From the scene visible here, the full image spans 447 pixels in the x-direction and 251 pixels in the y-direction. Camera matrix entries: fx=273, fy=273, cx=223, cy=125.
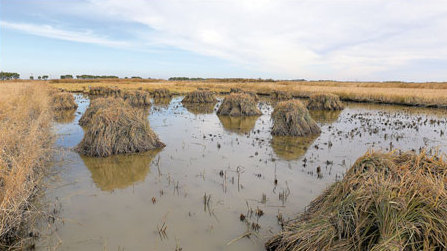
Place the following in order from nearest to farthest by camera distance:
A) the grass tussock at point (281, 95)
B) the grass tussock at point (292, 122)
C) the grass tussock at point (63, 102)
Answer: the grass tussock at point (292, 122) < the grass tussock at point (63, 102) < the grass tussock at point (281, 95)

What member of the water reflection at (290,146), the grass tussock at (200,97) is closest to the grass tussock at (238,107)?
the water reflection at (290,146)

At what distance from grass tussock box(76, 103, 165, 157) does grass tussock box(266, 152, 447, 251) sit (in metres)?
7.28

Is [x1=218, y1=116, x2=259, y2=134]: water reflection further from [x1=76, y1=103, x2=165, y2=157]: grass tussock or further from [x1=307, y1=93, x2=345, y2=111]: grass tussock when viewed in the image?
[x1=307, y1=93, x2=345, y2=111]: grass tussock

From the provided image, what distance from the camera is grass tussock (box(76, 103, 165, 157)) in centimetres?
995

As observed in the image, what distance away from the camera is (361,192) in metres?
3.91

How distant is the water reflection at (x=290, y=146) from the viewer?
10488 millimetres

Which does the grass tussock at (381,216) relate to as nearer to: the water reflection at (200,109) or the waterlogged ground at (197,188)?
the waterlogged ground at (197,188)

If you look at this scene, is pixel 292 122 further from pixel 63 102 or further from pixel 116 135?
pixel 63 102

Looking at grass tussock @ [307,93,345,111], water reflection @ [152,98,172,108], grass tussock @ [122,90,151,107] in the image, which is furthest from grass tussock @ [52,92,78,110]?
grass tussock @ [307,93,345,111]

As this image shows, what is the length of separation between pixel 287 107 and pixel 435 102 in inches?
786

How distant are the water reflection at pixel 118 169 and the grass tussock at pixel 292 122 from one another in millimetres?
6769

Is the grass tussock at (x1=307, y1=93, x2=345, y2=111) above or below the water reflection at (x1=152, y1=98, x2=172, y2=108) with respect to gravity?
above

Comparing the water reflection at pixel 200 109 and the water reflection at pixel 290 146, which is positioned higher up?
the water reflection at pixel 200 109

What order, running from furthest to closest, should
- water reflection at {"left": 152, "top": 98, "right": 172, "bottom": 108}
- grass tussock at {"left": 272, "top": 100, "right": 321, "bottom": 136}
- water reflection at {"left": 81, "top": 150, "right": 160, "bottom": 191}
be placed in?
water reflection at {"left": 152, "top": 98, "right": 172, "bottom": 108} < grass tussock at {"left": 272, "top": 100, "right": 321, "bottom": 136} < water reflection at {"left": 81, "top": 150, "right": 160, "bottom": 191}
